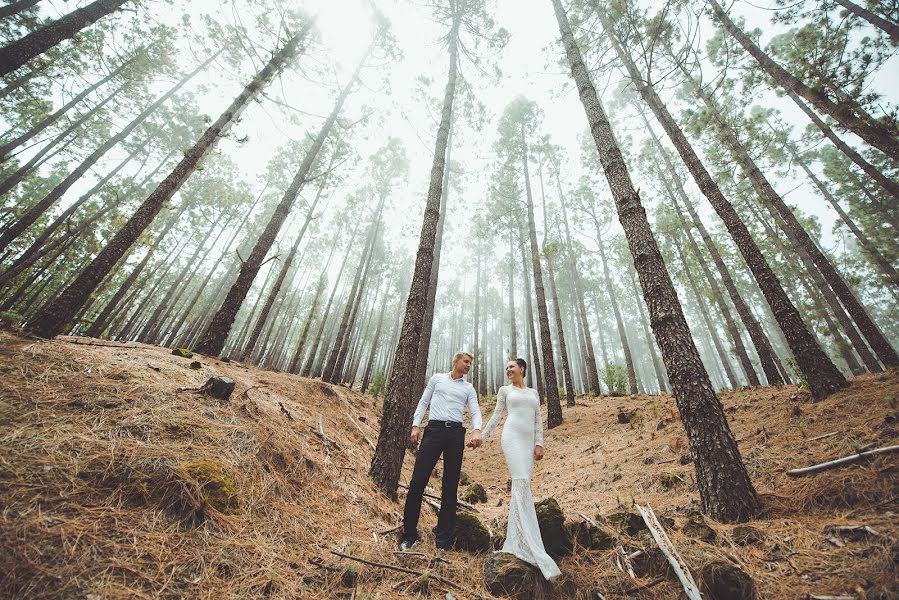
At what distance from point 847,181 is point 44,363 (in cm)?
2803

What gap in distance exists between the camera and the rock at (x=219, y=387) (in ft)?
13.0

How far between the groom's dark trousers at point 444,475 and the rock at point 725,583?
195cm

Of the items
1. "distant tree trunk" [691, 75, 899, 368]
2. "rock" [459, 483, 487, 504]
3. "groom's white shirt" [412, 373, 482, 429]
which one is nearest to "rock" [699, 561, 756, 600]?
"groom's white shirt" [412, 373, 482, 429]

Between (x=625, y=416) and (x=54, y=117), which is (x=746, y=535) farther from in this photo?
(x=54, y=117)

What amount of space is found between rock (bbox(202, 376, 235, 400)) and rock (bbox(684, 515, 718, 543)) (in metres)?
5.07

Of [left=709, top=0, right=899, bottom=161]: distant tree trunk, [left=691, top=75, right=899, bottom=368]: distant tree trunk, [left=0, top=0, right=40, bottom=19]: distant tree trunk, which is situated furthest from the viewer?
[left=0, top=0, right=40, bottom=19]: distant tree trunk

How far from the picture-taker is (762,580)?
82.4 inches

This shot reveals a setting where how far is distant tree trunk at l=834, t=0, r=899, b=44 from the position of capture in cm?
661

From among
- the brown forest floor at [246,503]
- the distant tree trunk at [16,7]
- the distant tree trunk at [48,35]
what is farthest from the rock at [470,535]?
the distant tree trunk at [16,7]

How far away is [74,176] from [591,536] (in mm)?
20666

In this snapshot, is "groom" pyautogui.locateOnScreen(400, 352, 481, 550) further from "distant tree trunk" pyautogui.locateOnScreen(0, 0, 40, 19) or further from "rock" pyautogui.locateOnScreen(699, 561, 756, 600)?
"distant tree trunk" pyautogui.locateOnScreen(0, 0, 40, 19)

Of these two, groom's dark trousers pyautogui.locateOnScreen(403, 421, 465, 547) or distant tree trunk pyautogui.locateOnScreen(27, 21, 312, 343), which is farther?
distant tree trunk pyautogui.locateOnScreen(27, 21, 312, 343)

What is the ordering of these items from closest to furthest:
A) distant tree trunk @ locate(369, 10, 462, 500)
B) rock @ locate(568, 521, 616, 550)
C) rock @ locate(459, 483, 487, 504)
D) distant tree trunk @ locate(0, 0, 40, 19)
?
rock @ locate(568, 521, 616, 550), distant tree trunk @ locate(369, 10, 462, 500), rock @ locate(459, 483, 487, 504), distant tree trunk @ locate(0, 0, 40, 19)

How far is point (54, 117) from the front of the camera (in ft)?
42.6
